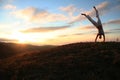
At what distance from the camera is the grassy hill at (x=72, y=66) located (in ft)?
63.8

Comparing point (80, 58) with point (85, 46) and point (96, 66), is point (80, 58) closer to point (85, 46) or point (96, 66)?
point (96, 66)

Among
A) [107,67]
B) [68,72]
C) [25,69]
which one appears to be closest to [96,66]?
[107,67]

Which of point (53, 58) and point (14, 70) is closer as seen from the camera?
point (14, 70)

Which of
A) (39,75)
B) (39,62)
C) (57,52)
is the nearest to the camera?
(39,75)

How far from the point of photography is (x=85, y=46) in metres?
28.2

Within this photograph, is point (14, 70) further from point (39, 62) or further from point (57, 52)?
point (57, 52)

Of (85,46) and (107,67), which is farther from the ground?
(85,46)

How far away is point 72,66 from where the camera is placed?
2128cm

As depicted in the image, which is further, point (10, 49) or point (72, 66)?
point (10, 49)

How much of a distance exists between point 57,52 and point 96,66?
7059 millimetres

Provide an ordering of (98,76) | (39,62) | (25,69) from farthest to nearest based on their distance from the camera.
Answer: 1. (39,62)
2. (25,69)
3. (98,76)

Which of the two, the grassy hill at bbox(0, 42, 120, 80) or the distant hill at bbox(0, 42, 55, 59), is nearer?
the grassy hill at bbox(0, 42, 120, 80)

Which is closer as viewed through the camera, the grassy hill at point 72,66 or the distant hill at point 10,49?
the grassy hill at point 72,66

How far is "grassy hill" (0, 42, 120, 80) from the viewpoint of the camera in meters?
19.4
